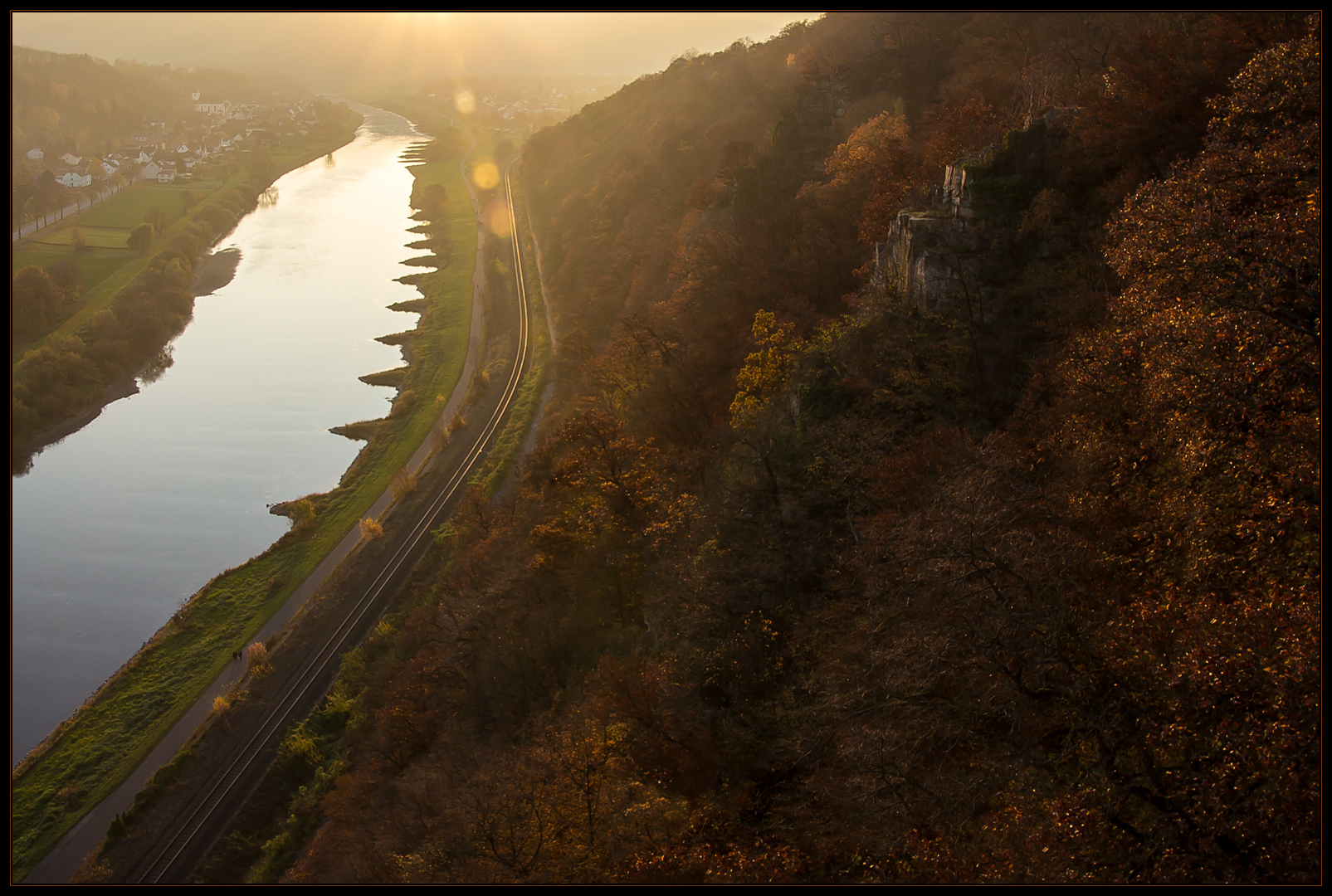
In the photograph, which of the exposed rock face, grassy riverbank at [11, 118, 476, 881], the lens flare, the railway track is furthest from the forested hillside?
the lens flare

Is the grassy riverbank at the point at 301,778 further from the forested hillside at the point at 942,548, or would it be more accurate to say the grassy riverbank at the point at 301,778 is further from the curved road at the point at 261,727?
the curved road at the point at 261,727

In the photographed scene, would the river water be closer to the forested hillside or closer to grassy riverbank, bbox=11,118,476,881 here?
grassy riverbank, bbox=11,118,476,881

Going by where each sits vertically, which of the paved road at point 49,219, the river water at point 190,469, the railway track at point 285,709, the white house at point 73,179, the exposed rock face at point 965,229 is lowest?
the railway track at point 285,709

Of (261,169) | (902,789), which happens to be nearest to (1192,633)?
(902,789)

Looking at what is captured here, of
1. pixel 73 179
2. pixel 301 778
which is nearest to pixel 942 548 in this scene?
pixel 301 778

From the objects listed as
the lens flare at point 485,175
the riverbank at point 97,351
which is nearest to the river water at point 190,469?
the riverbank at point 97,351
